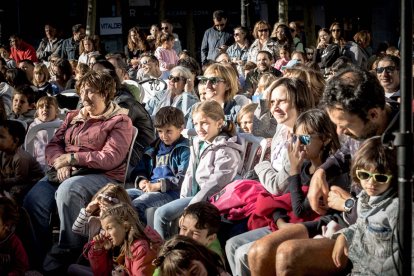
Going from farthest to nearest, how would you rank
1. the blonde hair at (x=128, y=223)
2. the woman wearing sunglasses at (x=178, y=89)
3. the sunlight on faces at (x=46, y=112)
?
the woman wearing sunglasses at (x=178, y=89) < the sunlight on faces at (x=46, y=112) < the blonde hair at (x=128, y=223)

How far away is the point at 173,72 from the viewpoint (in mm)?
9406

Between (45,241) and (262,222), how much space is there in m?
2.35

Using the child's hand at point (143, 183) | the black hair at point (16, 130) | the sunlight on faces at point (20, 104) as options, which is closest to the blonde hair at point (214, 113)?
the child's hand at point (143, 183)

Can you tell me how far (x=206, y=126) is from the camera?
260 inches

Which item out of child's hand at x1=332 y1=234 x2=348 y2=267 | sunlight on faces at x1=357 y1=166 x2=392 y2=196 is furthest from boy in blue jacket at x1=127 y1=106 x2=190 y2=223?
sunlight on faces at x1=357 y1=166 x2=392 y2=196

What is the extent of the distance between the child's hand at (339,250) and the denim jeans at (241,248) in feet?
2.40

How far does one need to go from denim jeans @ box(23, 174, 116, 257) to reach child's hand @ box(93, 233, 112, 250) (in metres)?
0.73

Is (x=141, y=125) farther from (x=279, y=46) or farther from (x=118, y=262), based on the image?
(x=279, y=46)

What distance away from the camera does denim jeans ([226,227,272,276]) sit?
5422 mm

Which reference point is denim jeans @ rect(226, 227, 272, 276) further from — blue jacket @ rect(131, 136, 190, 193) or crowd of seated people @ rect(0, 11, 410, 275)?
blue jacket @ rect(131, 136, 190, 193)

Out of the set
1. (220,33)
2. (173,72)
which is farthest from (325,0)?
(173,72)

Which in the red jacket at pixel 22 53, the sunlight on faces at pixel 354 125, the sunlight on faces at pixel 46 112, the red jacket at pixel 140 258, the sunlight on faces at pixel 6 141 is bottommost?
the red jacket at pixel 140 258

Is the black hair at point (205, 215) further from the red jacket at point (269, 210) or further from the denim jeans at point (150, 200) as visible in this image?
the denim jeans at point (150, 200)

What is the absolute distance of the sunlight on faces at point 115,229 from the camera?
6113 millimetres
